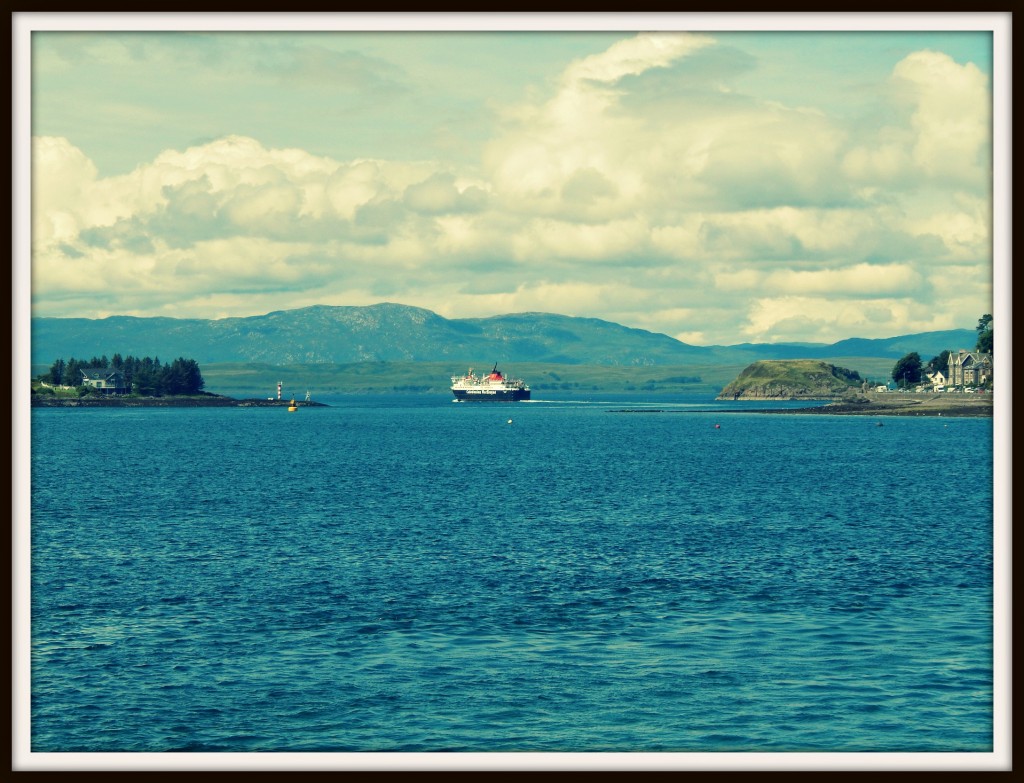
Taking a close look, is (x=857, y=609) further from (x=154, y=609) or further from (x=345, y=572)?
(x=154, y=609)

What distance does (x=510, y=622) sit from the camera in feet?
151

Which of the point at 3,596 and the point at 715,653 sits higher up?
the point at 3,596

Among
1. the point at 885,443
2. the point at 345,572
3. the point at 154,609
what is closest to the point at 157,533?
the point at 345,572

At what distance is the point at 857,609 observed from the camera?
48.8 meters

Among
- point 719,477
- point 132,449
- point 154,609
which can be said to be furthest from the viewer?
point 132,449

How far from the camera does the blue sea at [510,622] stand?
3312cm

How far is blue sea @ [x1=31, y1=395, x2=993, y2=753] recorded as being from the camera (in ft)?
109

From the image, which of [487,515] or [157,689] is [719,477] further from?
[157,689]

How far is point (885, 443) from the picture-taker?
18188 centimetres

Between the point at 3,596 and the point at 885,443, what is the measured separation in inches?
6959

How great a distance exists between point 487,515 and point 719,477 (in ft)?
138

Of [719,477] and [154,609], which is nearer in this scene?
[154,609]
